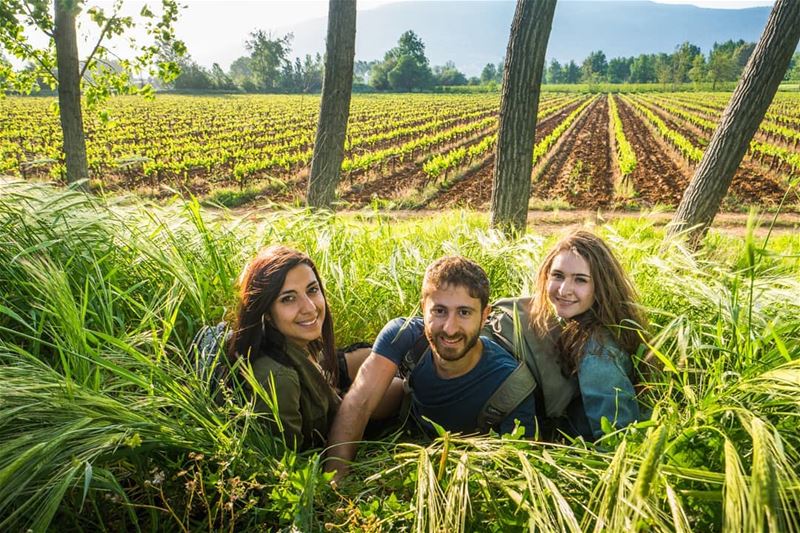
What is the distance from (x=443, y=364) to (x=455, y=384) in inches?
4.1

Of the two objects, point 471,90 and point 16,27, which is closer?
point 16,27

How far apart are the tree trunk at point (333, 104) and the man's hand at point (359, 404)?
2959 millimetres

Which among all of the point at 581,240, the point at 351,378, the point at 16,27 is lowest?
the point at 351,378

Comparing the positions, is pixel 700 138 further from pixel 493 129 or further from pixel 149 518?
pixel 149 518

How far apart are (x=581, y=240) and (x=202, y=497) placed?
1.86 meters

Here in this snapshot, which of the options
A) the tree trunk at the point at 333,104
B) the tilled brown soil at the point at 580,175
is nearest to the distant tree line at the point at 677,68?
the tilled brown soil at the point at 580,175

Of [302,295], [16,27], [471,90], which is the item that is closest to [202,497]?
[302,295]

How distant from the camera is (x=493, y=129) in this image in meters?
25.2

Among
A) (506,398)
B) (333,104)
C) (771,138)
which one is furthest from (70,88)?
(771,138)

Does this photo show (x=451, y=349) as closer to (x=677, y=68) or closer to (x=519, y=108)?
(x=519, y=108)

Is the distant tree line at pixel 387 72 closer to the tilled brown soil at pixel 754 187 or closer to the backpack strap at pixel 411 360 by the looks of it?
the tilled brown soil at pixel 754 187

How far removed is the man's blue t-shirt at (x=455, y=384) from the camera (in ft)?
7.24

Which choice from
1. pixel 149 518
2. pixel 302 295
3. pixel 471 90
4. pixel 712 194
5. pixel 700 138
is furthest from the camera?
pixel 471 90

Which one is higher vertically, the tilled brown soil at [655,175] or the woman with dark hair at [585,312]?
the tilled brown soil at [655,175]
